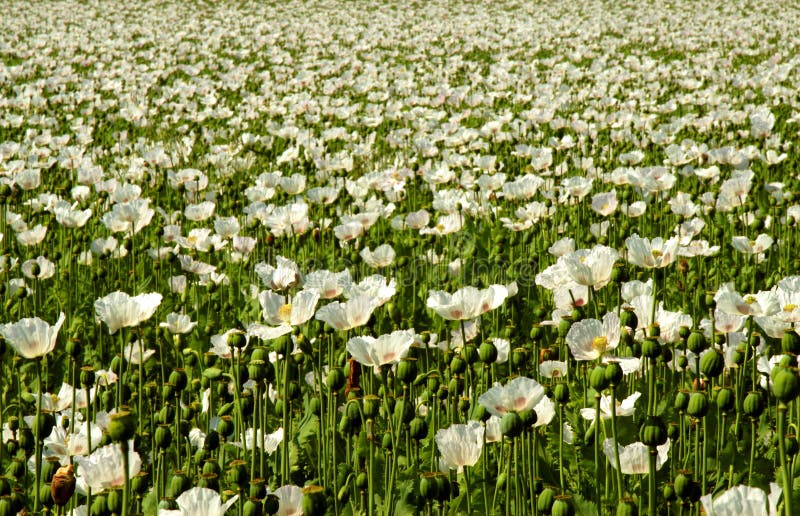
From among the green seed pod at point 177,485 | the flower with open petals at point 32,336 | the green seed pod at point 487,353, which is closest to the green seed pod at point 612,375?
the green seed pod at point 487,353

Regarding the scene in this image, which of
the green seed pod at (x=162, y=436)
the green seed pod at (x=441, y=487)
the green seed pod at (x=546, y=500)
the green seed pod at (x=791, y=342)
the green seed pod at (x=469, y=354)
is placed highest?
the green seed pod at (x=791, y=342)

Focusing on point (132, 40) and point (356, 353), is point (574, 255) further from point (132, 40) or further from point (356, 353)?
point (132, 40)

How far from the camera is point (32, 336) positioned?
7.71 feet

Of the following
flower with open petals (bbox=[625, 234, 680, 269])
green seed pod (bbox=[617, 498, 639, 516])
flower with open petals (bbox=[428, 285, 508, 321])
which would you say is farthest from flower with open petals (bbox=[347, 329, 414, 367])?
flower with open petals (bbox=[625, 234, 680, 269])

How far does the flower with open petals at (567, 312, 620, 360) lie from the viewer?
7.59 ft

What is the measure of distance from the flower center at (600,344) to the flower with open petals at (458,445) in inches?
16.2

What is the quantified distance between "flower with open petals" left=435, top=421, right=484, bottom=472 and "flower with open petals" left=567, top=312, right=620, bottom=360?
14.6 inches

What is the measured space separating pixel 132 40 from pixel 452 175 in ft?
43.5

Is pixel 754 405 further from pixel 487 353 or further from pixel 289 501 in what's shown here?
pixel 289 501

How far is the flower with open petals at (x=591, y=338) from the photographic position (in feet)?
7.59

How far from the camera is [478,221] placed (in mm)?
5652

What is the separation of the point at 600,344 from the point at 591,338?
0.16 ft

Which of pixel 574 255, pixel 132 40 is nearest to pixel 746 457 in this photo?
pixel 574 255

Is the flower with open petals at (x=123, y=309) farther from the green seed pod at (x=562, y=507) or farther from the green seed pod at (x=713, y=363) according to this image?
the green seed pod at (x=713, y=363)
